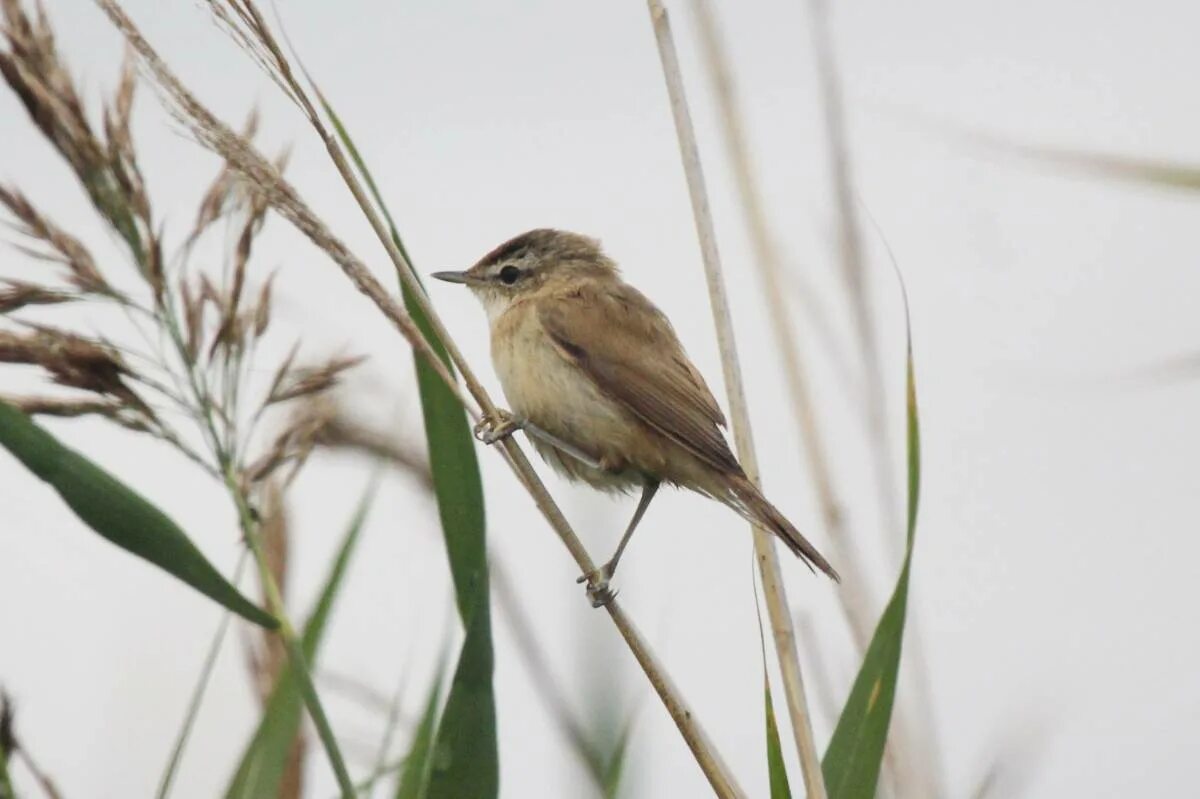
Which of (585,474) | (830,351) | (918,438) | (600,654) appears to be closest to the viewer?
(918,438)

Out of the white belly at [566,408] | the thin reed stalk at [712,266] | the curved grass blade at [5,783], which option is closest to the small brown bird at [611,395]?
the white belly at [566,408]

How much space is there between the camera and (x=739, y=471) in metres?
2.74

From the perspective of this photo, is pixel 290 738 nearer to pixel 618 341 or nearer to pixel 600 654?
pixel 600 654

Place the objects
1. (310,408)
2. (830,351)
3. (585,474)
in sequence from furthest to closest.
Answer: (585,474)
(830,351)
(310,408)

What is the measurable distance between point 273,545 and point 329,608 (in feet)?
0.89

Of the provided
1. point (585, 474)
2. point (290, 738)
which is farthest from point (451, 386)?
point (585, 474)

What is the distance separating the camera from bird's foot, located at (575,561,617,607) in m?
1.89

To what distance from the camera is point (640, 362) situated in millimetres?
3152

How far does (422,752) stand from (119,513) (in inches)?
19.2

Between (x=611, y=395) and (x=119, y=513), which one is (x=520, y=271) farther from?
(x=119, y=513)

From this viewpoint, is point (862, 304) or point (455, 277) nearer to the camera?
point (862, 304)

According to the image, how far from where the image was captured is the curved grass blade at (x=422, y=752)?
1.71 metres

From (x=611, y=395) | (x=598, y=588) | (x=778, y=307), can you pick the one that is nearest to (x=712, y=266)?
(x=778, y=307)

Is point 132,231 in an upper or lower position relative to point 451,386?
upper
